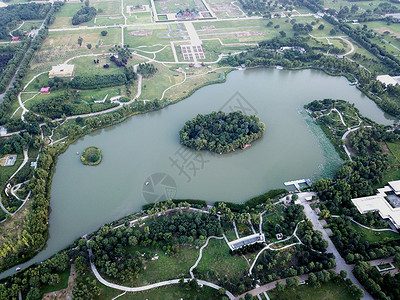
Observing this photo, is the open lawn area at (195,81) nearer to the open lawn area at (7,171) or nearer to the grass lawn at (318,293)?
the open lawn area at (7,171)

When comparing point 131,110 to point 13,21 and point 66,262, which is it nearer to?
point 66,262

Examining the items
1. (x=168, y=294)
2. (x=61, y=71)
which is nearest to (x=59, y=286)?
(x=168, y=294)

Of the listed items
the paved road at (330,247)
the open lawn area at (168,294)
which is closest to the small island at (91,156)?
the open lawn area at (168,294)

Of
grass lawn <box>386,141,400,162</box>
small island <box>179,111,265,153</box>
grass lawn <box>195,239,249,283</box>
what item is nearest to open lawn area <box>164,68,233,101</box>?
small island <box>179,111,265,153</box>

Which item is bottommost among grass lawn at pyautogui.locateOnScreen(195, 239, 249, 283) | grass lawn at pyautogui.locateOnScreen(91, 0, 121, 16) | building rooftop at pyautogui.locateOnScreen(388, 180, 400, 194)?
grass lawn at pyautogui.locateOnScreen(195, 239, 249, 283)

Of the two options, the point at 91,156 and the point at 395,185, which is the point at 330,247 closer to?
the point at 395,185

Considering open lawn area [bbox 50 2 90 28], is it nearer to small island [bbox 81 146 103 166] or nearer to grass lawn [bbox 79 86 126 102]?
grass lawn [bbox 79 86 126 102]
